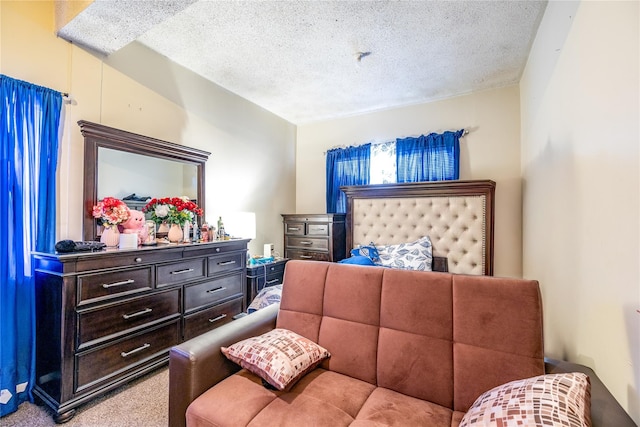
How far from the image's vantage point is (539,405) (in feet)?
2.73

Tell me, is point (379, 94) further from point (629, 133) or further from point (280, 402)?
point (280, 402)

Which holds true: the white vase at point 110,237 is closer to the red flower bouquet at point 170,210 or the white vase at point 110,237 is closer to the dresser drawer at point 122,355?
the red flower bouquet at point 170,210

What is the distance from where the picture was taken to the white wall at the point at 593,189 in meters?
0.98

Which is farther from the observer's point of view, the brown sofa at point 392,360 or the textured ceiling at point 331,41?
the textured ceiling at point 331,41

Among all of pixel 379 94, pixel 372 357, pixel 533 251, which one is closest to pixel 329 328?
pixel 372 357

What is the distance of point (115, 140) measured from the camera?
2.34m

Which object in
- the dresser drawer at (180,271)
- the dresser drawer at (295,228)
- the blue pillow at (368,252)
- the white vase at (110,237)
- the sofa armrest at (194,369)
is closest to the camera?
the sofa armrest at (194,369)

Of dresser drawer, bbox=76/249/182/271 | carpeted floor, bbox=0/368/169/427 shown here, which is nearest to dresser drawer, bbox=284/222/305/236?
dresser drawer, bbox=76/249/182/271

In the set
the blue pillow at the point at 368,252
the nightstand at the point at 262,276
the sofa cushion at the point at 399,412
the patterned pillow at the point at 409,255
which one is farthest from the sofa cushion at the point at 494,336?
the nightstand at the point at 262,276

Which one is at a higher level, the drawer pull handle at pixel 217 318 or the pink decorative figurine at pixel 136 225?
the pink decorative figurine at pixel 136 225

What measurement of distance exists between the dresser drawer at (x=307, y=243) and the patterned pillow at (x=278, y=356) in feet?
7.65

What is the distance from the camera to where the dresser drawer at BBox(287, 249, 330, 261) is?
380 centimetres

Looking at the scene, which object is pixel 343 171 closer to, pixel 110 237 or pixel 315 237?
pixel 315 237

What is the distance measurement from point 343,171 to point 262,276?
1.91 metres
